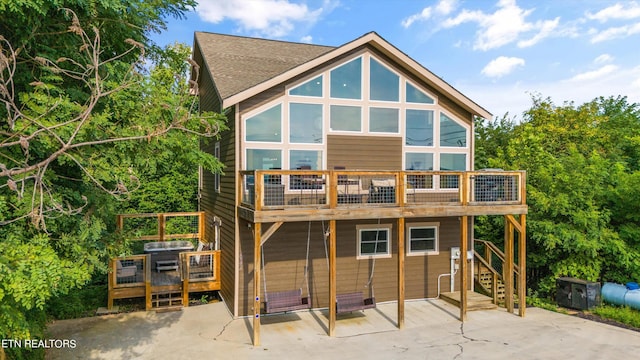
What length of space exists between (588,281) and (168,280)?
37.7 feet

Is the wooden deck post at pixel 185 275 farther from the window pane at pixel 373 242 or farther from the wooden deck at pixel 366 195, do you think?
the window pane at pixel 373 242

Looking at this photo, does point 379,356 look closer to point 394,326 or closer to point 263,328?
point 394,326

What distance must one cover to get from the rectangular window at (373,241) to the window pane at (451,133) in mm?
2905

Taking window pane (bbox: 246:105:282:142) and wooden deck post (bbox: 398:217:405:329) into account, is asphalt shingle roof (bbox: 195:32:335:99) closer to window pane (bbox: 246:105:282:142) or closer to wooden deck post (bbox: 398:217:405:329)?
window pane (bbox: 246:105:282:142)

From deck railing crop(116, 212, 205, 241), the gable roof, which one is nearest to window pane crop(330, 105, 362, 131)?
the gable roof

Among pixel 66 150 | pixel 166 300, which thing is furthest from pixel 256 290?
pixel 66 150

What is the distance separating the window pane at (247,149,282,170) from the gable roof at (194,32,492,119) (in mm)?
1308

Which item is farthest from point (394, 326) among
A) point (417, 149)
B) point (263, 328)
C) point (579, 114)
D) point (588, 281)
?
point (579, 114)

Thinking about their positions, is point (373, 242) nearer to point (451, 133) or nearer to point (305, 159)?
point (305, 159)

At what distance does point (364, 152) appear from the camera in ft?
34.6

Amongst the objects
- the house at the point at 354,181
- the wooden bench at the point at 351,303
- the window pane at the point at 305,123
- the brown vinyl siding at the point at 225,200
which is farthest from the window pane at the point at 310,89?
the wooden bench at the point at 351,303

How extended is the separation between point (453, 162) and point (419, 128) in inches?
54.6

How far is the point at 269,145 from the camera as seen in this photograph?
32.2 feet

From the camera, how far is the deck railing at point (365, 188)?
8.72m
